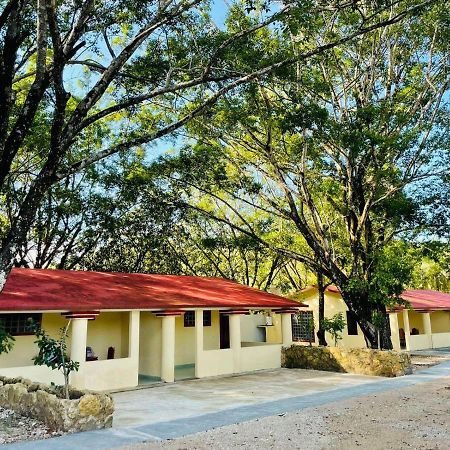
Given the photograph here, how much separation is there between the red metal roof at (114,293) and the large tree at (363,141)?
3325 mm

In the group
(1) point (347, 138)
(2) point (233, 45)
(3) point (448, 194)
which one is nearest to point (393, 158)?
(3) point (448, 194)

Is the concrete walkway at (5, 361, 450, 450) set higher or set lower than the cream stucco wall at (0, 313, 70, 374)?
lower

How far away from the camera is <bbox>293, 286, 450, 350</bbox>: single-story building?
22.6 metres

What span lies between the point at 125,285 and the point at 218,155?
6.50 metres

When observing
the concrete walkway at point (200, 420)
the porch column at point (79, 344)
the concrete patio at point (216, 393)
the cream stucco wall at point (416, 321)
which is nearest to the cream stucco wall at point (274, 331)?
the cream stucco wall at point (416, 321)

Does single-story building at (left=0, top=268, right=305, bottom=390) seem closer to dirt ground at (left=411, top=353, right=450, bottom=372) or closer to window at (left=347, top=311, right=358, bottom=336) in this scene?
dirt ground at (left=411, top=353, right=450, bottom=372)

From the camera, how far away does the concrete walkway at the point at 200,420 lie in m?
6.95

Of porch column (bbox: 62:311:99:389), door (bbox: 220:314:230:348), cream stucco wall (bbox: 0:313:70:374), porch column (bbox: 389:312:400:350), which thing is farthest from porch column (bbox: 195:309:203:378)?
porch column (bbox: 389:312:400:350)

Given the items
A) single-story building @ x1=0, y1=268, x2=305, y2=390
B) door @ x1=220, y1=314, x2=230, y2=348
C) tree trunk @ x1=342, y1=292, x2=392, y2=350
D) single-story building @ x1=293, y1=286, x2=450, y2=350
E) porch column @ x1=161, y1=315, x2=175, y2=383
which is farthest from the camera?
single-story building @ x1=293, y1=286, x2=450, y2=350

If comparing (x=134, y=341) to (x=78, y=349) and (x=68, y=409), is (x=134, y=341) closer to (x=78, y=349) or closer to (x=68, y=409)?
(x=78, y=349)

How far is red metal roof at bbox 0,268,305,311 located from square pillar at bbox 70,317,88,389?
0.54m

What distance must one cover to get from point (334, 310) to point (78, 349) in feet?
49.4

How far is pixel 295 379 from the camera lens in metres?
14.0

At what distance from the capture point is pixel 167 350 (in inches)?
548
